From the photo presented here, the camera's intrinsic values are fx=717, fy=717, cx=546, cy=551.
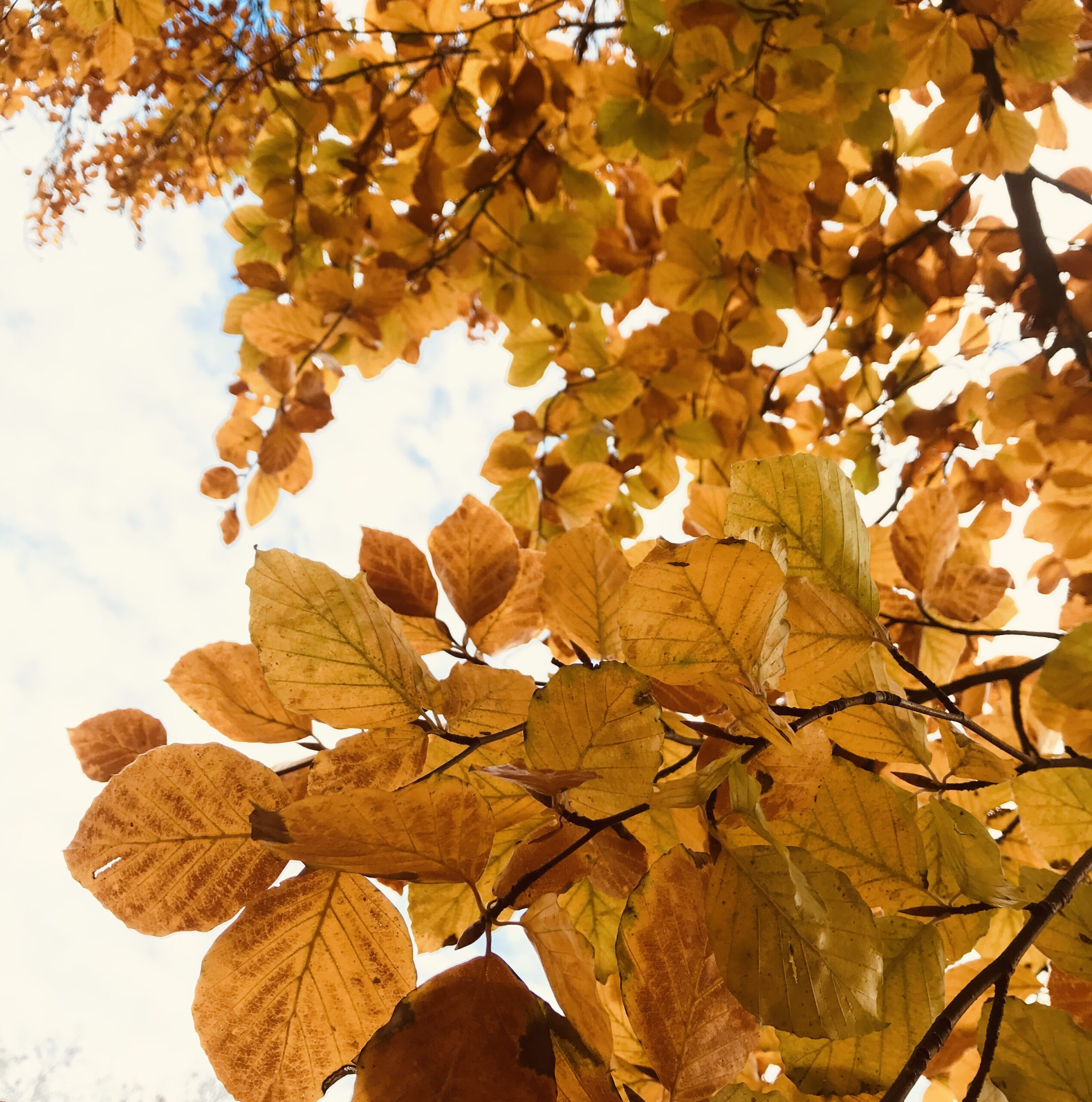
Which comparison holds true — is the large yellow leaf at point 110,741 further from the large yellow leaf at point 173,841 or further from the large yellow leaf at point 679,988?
the large yellow leaf at point 679,988

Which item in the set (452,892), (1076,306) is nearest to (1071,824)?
(452,892)

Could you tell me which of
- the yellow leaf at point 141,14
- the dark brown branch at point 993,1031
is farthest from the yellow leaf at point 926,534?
the yellow leaf at point 141,14

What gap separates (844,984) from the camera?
159 millimetres

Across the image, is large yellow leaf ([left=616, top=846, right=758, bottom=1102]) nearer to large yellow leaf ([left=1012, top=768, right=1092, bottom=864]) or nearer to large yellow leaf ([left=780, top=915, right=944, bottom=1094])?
large yellow leaf ([left=780, top=915, right=944, bottom=1094])

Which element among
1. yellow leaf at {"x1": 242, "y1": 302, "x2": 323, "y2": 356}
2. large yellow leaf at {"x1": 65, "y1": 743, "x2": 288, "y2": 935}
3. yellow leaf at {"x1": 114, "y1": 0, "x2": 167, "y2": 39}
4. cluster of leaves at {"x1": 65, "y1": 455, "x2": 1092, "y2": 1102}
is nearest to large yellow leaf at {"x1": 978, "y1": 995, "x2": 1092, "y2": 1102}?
cluster of leaves at {"x1": 65, "y1": 455, "x2": 1092, "y2": 1102}

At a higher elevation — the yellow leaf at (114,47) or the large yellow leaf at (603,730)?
the yellow leaf at (114,47)

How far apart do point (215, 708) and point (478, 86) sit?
83cm

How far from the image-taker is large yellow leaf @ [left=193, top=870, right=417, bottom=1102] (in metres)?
0.19

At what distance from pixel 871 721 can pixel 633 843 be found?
0.29 ft

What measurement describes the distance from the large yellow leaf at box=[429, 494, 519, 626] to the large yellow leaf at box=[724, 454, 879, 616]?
4.0 inches

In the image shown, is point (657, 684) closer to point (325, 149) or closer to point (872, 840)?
point (872, 840)

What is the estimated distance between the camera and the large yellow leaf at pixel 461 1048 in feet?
0.51

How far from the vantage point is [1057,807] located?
0.82ft

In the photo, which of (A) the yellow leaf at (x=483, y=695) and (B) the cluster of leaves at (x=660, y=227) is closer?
(A) the yellow leaf at (x=483, y=695)
